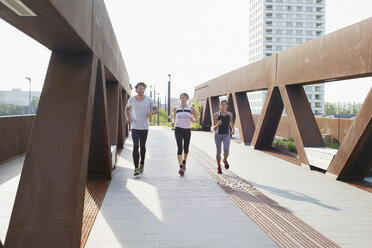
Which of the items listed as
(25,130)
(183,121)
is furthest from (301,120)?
(25,130)

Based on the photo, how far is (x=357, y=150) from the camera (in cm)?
662

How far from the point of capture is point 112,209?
15.5ft

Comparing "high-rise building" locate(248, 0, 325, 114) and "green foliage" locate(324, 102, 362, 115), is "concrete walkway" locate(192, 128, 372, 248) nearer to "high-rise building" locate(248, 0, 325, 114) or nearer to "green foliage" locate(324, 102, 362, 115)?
"high-rise building" locate(248, 0, 325, 114)

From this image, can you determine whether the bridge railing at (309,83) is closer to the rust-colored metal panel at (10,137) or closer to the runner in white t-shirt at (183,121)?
the runner in white t-shirt at (183,121)

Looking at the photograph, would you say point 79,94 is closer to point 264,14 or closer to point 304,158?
point 304,158

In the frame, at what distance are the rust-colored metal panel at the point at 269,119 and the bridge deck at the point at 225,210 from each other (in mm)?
3623

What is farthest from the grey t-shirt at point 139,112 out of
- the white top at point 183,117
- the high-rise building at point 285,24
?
the high-rise building at point 285,24

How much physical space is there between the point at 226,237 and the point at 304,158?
17.9 ft

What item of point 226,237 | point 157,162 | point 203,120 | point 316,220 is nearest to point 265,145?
point 157,162

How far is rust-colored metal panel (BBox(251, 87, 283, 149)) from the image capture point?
1105 cm

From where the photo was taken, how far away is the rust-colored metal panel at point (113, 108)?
9.48 m

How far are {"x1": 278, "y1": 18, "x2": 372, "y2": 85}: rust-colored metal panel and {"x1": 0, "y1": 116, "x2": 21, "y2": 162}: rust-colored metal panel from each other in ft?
25.3

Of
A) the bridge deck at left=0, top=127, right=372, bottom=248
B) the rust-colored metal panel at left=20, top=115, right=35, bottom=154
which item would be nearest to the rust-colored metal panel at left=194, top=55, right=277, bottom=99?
the bridge deck at left=0, top=127, right=372, bottom=248

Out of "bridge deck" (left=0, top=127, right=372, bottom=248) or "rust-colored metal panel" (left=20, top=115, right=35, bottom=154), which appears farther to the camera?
"rust-colored metal panel" (left=20, top=115, right=35, bottom=154)
